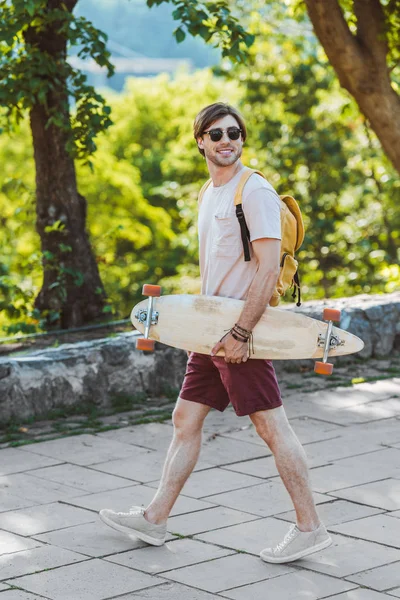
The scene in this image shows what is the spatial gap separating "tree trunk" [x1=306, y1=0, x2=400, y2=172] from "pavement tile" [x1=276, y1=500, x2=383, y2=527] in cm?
544

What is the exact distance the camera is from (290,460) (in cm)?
407

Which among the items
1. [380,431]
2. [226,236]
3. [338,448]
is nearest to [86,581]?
[226,236]

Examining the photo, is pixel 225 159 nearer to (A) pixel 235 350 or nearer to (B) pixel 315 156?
(A) pixel 235 350

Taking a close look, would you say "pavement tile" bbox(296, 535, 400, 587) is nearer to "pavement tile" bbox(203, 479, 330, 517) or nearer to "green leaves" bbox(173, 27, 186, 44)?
"pavement tile" bbox(203, 479, 330, 517)

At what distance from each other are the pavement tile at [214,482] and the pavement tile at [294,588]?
115 centimetres

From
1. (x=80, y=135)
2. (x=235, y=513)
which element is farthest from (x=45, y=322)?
(x=235, y=513)

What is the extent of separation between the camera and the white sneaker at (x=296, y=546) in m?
4.03

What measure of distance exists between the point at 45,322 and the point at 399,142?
3.71 meters

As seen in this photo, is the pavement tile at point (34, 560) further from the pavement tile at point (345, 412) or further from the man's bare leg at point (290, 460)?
the pavement tile at point (345, 412)

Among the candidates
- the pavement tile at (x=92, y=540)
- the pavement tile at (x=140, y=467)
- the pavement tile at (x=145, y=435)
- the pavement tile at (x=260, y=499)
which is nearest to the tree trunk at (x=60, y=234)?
the pavement tile at (x=145, y=435)

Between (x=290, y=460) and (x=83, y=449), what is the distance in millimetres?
2085

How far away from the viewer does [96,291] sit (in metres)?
8.59

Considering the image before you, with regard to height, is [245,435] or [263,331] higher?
[263,331]

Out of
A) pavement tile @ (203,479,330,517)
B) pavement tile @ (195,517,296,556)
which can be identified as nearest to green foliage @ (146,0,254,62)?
pavement tile @ (203,479,330,517)
